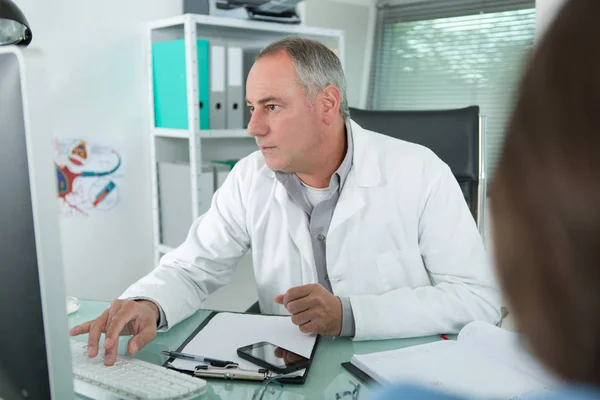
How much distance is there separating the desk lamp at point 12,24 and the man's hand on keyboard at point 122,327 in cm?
75

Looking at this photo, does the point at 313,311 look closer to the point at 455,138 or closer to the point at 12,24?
the point at 455,138

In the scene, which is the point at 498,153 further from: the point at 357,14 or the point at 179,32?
the point at 357,14

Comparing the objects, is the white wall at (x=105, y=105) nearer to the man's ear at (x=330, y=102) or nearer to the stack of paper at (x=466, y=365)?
the man's ear at (x=330, y=102)

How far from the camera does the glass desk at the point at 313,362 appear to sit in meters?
0.91

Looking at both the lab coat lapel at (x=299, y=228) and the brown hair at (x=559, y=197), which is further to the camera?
the lab coat lapel at (x=299, y=228)

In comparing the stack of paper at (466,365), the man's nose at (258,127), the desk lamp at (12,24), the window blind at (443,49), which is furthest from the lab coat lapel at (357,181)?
the window blind at (443,49)

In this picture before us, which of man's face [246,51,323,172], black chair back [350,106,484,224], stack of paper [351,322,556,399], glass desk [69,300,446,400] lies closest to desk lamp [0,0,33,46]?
man's face [246,51,323,172]

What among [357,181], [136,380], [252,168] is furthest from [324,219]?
[136,380]

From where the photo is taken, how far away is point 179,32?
8.34ft

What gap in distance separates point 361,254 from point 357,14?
84.5 inches

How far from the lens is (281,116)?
1612 mm

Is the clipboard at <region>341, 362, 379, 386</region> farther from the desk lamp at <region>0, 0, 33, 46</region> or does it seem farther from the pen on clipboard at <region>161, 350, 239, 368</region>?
the desk lamp at <region>0, 0, 33, 46</region>

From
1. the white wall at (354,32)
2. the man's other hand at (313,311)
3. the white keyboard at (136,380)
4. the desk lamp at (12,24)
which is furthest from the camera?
the white wall at (354,32)

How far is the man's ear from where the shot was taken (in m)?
1.65
